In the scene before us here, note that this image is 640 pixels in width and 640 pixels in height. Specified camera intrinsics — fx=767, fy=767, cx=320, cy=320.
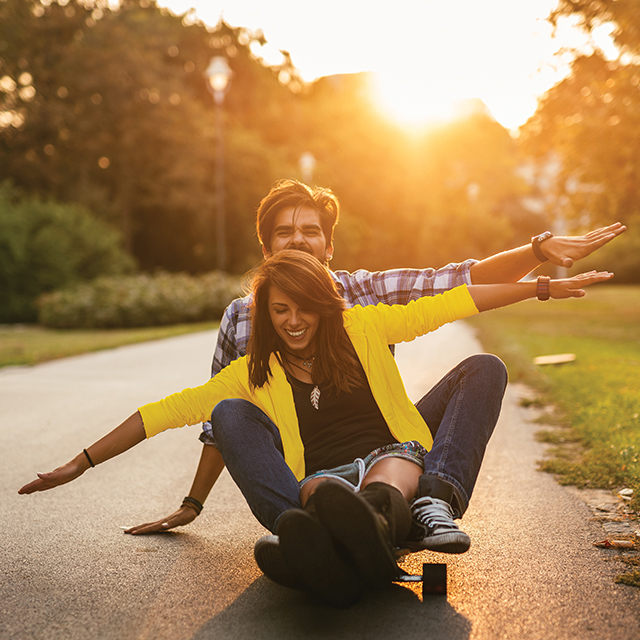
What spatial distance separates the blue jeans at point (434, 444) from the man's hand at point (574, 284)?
0.39m

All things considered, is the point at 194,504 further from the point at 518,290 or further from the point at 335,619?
the point at 518,290

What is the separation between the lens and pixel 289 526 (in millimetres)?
2422

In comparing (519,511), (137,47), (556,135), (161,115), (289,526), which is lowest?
(519,511)

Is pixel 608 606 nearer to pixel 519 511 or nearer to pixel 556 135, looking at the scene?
pixel 519 511

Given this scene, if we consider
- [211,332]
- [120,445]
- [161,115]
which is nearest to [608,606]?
[120,445]

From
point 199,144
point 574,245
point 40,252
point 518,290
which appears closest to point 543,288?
point 518,290

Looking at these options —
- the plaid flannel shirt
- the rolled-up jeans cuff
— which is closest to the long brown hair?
the plaid flannel shirt

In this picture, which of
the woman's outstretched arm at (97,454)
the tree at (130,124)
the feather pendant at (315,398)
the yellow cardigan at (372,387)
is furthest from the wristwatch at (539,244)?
the tree at (130,124)

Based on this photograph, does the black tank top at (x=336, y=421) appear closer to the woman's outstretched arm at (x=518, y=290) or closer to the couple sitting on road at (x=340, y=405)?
the couple sitting on road at (x=340, y=405)

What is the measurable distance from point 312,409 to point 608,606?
4.35 feet

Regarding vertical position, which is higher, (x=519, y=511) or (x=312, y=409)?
(x=312, y=409)

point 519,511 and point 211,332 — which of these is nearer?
point 519,511

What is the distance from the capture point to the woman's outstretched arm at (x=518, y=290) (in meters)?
3.13

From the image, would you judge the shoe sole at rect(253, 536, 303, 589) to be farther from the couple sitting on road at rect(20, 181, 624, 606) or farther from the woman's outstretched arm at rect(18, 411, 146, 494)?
the woman's outstretched arm at rect(18, 411, 146, 494)
